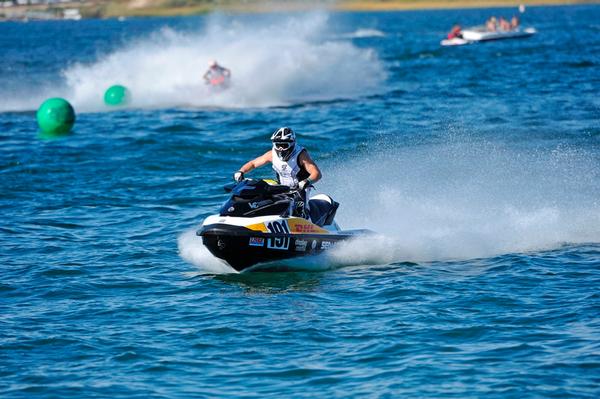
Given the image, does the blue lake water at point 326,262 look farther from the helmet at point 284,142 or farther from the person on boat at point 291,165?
the helmet at point 284,142

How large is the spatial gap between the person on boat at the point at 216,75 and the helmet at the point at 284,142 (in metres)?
22.5

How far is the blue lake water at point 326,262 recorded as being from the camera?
10.0 metres

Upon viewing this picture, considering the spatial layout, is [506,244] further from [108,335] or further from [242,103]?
[242,103]

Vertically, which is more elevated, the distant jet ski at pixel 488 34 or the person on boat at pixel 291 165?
the distant jet ski at pixel 488 34

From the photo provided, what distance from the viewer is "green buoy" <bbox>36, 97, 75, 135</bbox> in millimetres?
28719

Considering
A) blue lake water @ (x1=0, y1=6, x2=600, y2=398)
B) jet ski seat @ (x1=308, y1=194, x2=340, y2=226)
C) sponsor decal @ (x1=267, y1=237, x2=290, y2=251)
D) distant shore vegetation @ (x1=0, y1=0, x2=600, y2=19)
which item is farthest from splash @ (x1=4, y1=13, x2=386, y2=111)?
distant shore vegetation @ (x1=0, y1=0, x2=600, y2=19)

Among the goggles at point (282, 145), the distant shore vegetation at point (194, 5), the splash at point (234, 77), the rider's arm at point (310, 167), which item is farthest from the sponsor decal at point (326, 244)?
the distant shore vegetation at point (194, 5)

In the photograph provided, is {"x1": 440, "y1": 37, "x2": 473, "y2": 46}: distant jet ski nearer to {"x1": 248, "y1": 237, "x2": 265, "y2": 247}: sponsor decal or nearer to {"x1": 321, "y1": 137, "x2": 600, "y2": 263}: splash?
{"x1": 321, "y1": 137, "x2": 600, "y2": 263}: splash

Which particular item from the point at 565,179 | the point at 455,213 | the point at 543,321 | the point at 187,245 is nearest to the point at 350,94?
the point at 565,179

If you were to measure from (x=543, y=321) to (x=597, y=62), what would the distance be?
3978 centimetres

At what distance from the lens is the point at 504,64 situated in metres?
50.0

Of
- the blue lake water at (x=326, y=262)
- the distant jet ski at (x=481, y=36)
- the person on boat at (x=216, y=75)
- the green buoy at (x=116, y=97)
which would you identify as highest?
the distant jet ski at (x=481, y=36)

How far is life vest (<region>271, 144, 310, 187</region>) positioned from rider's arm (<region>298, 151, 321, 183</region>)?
0.06 m

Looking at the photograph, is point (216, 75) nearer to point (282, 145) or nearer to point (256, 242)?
point (282, 145)
